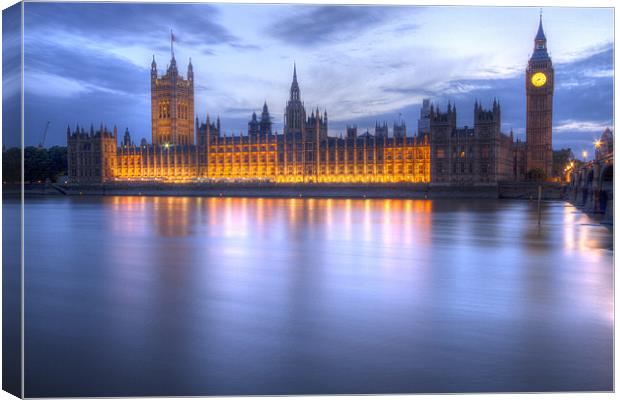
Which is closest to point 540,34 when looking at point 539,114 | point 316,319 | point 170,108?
point 539,114

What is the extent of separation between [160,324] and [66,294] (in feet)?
9.30

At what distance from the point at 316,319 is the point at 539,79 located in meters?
70.3

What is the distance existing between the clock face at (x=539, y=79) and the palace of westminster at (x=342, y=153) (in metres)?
0.11

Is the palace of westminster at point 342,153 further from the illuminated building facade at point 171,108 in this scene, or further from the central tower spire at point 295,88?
the illuminated building facade at point 171,108

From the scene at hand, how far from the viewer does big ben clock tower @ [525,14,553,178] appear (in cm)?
6944

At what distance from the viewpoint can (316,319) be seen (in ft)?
23.8

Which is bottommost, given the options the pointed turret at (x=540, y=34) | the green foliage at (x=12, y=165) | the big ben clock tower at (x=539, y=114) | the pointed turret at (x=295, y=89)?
the green foliage at (x=12, y=165)

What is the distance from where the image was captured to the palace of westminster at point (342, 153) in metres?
62.2

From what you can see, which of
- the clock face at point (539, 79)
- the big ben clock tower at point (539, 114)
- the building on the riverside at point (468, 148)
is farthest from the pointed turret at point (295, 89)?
the clock face at point (539, 79)

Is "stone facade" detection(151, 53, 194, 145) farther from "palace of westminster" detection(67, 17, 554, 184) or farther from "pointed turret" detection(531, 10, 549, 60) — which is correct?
"pointed turret" detection(531, 10, 549, 60)

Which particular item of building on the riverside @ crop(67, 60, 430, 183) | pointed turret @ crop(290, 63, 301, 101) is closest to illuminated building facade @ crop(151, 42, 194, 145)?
building on the riverside @ crop(67, 60, 430, 183)

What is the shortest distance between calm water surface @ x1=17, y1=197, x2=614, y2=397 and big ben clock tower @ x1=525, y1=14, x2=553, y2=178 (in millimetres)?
58706

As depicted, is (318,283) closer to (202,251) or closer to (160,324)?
(160,324)

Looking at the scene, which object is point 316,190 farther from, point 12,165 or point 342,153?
point 12,165
